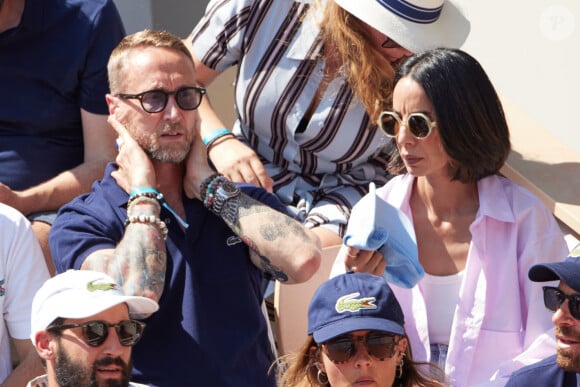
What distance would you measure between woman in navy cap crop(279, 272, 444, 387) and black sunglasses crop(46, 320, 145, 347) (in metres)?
0.49

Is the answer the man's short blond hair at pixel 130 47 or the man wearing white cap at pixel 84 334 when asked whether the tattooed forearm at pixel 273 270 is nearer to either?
the man wearing white cap at pixel 84 334

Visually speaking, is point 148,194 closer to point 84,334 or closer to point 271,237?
point 271,237

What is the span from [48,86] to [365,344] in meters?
1.87

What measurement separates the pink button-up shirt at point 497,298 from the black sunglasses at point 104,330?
3.12ft

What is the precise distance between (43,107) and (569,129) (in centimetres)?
259

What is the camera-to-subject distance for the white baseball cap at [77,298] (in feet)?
10.5

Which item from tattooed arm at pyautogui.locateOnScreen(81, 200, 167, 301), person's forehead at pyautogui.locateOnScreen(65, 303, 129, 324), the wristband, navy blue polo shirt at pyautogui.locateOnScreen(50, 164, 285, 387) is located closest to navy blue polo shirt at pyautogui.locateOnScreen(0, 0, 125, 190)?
the wristband

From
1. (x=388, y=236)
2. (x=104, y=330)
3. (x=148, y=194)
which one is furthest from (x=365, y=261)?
(x=104, y=330)

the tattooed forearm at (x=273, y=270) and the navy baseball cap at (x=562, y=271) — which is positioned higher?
the navy baseball cap at (x=562, y=271)

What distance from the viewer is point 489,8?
228 inches

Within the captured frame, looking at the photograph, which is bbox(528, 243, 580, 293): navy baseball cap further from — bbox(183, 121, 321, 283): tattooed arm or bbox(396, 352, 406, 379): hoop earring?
bbox(183, 121, 321, 283): tattooed arm

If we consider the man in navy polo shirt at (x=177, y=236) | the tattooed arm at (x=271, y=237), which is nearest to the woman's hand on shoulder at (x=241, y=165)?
the man in navy polo shirt at (x=177, y=236)

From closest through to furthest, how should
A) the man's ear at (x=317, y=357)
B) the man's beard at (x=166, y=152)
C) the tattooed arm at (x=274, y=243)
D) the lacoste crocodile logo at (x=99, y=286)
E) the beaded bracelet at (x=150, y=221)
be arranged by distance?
the lacoste crocodile logo at (x=99, y=286), the man's ear at (x=317, y=357), the beaded bracelet at (x=150, y=221), the tattooed arm at (x=274, y=243), the man's beard at (x=166, y=152)

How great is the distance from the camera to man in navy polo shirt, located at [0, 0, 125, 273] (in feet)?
14.6
